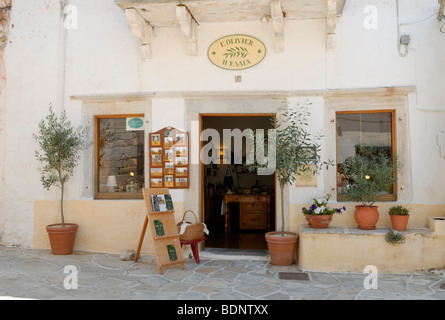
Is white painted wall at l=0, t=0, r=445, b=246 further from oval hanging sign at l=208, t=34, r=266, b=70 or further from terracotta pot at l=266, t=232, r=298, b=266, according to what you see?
terracotta pot at l=266, t=232, r=298, b=266

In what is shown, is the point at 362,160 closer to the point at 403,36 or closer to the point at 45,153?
→ the point at 403,36

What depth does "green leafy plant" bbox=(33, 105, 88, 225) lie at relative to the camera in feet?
23.8

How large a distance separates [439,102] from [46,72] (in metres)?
7.07

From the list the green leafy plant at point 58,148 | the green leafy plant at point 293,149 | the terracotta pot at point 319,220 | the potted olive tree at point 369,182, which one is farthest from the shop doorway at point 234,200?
the green leafy plant at point 58,148

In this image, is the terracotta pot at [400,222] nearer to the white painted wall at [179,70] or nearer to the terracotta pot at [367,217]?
the terracotta pot at [367,217]

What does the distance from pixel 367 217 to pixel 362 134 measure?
153 centimetres

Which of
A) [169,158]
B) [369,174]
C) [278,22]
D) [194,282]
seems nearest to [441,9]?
[278,22]

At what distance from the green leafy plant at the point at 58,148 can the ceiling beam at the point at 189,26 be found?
2501 millimetres

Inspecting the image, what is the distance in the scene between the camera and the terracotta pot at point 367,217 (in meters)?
6.45

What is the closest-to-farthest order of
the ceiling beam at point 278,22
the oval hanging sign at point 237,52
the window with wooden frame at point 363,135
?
the ceiling beam at point 278,22 → the window with wooden frame at point 363,135 → the oval hanging sign at point 237,52

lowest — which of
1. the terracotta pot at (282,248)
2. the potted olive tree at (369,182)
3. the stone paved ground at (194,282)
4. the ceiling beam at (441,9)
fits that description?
the stone paved ground at (194,282)

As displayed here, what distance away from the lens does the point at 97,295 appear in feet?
16.6

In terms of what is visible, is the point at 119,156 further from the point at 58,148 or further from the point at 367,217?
the point at 367,217
